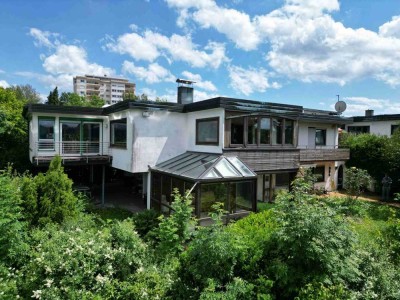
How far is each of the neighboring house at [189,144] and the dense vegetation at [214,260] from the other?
413cm

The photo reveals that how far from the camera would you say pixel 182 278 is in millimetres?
6148

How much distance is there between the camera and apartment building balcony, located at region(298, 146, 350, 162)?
1858 cm

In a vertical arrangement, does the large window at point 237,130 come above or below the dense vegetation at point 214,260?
above

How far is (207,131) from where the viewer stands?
14.9 m

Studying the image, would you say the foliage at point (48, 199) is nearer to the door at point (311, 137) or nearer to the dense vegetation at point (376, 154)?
the door at point (311, 137)

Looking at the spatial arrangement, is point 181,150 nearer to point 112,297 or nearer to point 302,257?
point 112,297

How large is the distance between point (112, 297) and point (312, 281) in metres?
4.61

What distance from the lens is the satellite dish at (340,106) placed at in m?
25.1

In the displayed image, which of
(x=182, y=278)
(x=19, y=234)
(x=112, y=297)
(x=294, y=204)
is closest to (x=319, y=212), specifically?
(x=294, y=204)

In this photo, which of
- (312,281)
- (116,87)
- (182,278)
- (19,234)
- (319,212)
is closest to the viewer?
(312,281)

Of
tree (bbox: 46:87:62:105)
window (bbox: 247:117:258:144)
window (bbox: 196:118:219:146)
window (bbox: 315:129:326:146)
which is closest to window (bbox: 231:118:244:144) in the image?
window (bbox: 247:117:258:144)

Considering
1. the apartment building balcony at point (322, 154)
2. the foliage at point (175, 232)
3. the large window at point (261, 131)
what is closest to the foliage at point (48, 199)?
the foliage at point (175, 232)

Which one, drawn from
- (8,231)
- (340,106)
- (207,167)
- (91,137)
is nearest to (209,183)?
(207,167)

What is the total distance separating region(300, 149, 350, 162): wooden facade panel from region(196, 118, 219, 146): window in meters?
7.47
